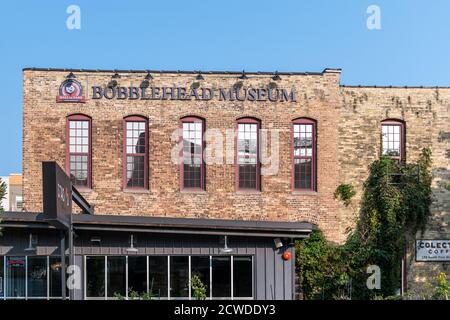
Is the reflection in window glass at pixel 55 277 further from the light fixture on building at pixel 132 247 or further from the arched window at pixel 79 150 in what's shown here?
the arched window at pixel 79 150

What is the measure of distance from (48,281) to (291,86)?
11645mm

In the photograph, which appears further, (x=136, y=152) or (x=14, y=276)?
(x=136, y=152)

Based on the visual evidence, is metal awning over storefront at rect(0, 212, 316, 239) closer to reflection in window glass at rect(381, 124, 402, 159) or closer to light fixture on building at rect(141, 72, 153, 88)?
light fixture on building at rect(141, 72, 153, 88)

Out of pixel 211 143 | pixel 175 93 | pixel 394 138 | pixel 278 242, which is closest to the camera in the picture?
pixel 278 242

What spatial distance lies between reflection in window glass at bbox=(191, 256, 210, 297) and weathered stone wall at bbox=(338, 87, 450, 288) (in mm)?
8116

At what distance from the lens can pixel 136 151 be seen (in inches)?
1001

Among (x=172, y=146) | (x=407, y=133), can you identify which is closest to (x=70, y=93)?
(x=172, y=146)

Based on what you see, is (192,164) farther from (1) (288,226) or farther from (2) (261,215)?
(1) (288,226)

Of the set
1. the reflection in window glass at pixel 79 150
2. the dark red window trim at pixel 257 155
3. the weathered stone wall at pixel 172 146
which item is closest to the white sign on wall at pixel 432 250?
the weathered stone wall at pixel 172 146

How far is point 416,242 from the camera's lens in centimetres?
2595

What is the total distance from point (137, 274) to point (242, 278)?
2.97m

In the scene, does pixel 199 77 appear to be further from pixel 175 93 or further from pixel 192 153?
pixel 192 153

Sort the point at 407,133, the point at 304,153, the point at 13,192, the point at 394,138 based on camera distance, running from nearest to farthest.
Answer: the point at 304,153
the point at 407,133
the point at 394,138
the point at 13,192
